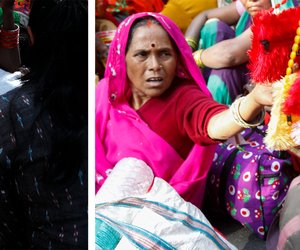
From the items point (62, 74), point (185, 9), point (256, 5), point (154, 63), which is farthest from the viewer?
point (185, 9)

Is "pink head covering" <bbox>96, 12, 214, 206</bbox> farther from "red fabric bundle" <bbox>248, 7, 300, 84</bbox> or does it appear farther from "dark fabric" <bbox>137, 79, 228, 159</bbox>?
"red fabric bundle" <bbox>248, 7, 300, 84</bbox>

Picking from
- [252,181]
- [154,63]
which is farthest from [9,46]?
[252,181]

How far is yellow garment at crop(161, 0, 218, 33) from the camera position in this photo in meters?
1.19

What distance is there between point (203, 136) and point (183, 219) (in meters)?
0.18

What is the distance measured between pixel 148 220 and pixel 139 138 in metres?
0.23

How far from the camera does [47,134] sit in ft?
2.83

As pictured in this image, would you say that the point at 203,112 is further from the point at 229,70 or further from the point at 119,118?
the point at 119,118

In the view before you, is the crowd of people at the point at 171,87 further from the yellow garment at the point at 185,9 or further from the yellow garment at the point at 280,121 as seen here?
the yellow garment at the point at 280,121

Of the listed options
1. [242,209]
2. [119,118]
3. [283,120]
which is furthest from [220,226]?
[283,120]

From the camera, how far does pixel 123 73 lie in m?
1.16

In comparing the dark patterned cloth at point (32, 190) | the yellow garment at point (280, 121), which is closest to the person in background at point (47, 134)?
the dark patterned cloth at point (32, 190)

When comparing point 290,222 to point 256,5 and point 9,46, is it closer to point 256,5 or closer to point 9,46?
point 256,5

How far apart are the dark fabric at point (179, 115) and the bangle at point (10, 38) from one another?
39 centimetres

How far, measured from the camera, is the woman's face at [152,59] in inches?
43.1
